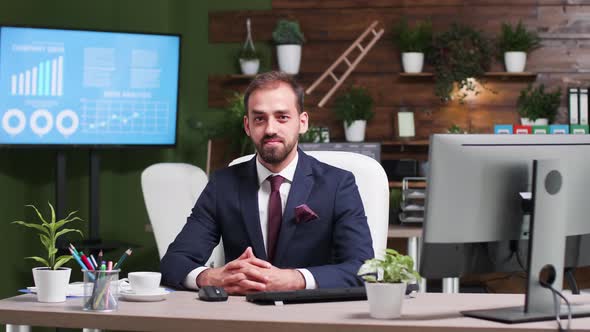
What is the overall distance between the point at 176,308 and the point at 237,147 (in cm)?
340

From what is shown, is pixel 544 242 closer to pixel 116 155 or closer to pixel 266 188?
pixel 266 188

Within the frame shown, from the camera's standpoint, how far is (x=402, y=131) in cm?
534

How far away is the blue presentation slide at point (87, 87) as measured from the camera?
14.7 ft

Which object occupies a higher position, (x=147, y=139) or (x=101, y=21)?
(x=101, y=21)

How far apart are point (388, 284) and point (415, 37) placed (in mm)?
3537

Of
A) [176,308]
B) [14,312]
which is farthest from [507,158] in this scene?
[14,312]

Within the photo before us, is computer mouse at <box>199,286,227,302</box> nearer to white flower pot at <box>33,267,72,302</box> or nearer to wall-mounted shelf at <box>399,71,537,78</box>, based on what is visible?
white flower pot at <box>33,267,72,302</box>

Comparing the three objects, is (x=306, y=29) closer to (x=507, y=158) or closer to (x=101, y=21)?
(x=101, y=21)

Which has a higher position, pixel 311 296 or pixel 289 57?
pixel 289 57

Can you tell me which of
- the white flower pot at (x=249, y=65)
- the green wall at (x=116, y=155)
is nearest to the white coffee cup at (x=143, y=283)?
the green wall at (x=116, y=155)

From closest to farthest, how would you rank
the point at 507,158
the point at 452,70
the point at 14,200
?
1. the point at 507,158
2. the point at 14,200
3. the point at 452,70

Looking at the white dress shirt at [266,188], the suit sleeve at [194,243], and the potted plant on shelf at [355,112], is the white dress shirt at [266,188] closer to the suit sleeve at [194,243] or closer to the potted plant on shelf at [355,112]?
the suit sleeve at [194,243]

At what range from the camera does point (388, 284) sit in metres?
1.94

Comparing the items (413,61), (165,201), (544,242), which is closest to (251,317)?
(544,242)
